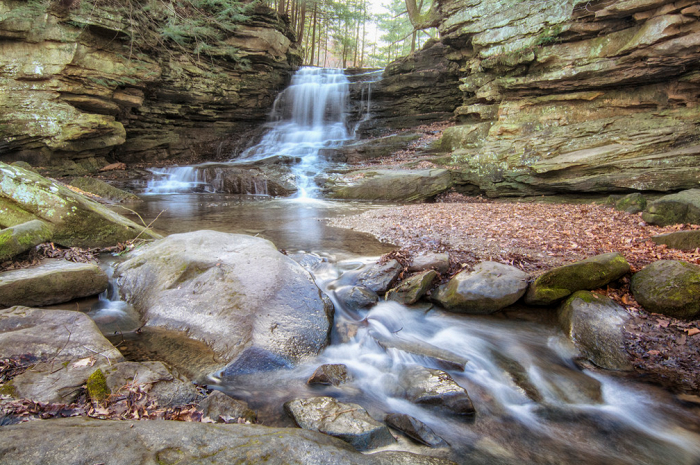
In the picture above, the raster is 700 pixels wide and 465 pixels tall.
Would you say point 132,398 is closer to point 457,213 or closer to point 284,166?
point 457,213

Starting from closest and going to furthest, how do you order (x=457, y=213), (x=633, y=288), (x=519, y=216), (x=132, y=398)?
1. (x=132, y=398)
2. (x=633, y=288)
3. (x=519, y=216)
4. (x=457, y=213)

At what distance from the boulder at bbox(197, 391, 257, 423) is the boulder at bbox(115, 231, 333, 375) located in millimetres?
750

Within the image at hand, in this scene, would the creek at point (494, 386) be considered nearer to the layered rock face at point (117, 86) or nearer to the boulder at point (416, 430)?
the boulder at point (416, 430)

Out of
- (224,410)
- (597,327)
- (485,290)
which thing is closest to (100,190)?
→ (224,410)

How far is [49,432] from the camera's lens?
5.75 ft

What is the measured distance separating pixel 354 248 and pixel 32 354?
17.0 ft

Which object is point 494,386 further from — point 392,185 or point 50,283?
point 392,185

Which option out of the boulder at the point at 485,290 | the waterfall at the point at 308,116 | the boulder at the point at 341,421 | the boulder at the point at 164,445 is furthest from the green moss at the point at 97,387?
the waterfall at the point at 308,116

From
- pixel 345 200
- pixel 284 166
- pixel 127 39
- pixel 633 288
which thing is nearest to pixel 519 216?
pixel 633 288

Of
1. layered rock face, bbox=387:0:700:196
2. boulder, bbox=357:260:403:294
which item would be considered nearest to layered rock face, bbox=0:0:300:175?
layered rock face, bbox=387:0:700:196

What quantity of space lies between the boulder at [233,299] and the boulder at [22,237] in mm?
1093

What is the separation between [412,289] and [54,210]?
578 cm

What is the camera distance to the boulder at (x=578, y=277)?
15.4 feet

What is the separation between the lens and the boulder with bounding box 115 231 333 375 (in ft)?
12.6
